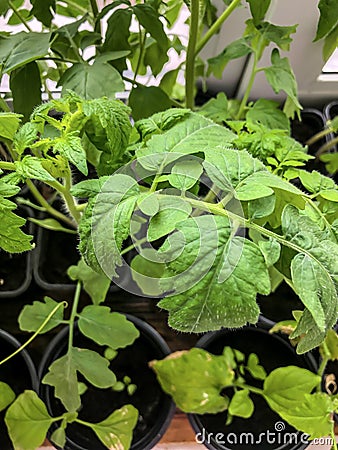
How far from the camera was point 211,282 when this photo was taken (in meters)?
0.39

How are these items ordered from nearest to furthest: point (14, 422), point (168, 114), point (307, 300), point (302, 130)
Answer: point (307, 300), point (168, 114), point (14, 422), point (302, 130)

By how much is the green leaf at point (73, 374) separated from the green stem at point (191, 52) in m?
0.39

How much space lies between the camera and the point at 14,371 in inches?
31.9

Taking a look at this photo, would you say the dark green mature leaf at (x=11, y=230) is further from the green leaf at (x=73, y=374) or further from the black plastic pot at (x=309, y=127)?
the black plastic pot at (x=309, y=127)

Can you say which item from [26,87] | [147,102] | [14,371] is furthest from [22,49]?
[14,371]

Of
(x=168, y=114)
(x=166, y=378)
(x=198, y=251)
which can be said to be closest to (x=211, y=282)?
(x=198, y=251)

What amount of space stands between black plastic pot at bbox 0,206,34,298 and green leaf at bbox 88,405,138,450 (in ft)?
0.79

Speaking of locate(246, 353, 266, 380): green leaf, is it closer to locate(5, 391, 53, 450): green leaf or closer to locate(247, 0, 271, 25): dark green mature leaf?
locate(5, 391, 53, 450): green leaf

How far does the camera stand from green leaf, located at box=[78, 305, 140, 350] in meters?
0.71

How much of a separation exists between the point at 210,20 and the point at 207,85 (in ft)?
0.95

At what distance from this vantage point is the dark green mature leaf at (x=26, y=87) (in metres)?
0.63

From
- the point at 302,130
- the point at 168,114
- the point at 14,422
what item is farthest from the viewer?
the point at 302,130

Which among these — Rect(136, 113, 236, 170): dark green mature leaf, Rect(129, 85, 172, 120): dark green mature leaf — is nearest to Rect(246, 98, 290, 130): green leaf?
Rect(129, 85, 172, 120): dark green mature leaf

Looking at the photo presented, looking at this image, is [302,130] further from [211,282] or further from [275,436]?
[211,282]
